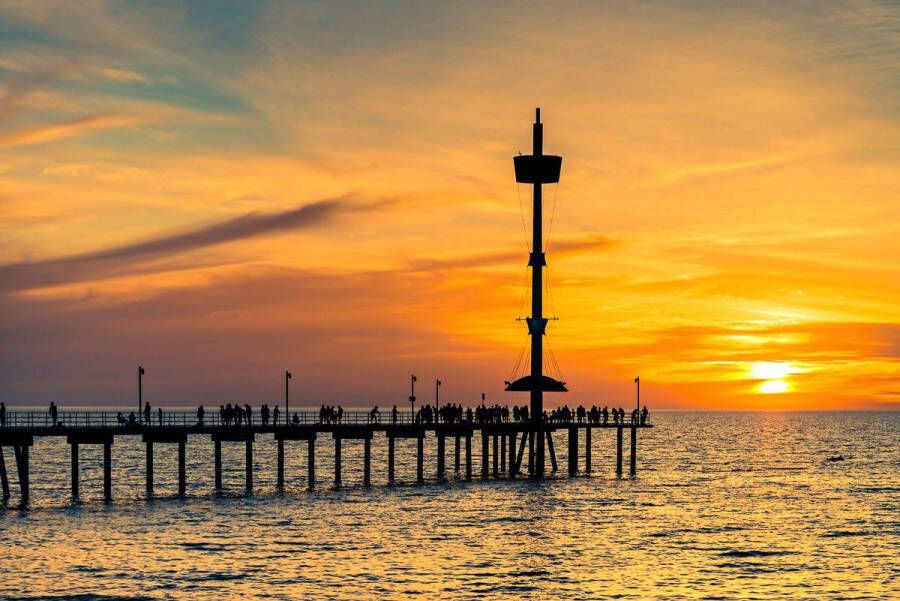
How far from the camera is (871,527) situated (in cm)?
7194

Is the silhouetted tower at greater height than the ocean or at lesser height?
greater

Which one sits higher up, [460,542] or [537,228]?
[537,228]

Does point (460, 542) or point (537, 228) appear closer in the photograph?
point (460, 542)

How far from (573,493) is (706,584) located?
37330 mm

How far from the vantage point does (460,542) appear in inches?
2350

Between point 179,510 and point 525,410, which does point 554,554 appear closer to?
point 179,510

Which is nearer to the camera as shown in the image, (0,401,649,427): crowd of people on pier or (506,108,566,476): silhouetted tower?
(0,401,649,427): crowd of people on pier

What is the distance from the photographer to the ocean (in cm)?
4853

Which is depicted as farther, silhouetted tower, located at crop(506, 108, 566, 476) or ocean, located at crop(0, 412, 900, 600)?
silhouetted tower, located at crop(506, 108, 566, 476)

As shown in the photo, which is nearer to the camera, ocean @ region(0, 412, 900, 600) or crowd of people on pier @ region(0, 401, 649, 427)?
ocean @ region(0, 412, 900, 600)

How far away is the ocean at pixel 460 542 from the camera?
48.5m

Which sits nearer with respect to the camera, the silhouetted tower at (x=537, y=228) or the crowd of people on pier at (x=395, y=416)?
the crowd of people on pier at (x=395, y=416)

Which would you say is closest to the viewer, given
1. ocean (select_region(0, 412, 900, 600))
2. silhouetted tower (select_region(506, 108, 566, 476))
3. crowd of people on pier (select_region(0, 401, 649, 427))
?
ocean (select_region(0, 412, 900, 600))

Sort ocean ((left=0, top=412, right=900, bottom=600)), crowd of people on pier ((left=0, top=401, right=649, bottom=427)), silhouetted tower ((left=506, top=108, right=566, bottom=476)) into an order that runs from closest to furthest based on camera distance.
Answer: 1. ocean ((left=0, top=412, right=900, bottom=600))
2. crowd of people on pier ((left=0, top=401, right=649, bottom=427))
3. silhouetted tower ((left=506, top=108, right=566, bottom=476))
